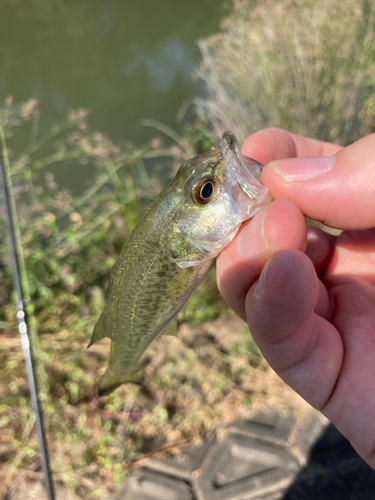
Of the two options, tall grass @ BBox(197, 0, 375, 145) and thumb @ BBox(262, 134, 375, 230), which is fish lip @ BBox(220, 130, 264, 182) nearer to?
thumb @ BBox(262, 134, 375, 230)

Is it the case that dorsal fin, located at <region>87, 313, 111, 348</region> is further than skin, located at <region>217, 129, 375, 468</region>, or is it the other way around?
dorsal fin, located at <region>87, 313, 111, 348</region>

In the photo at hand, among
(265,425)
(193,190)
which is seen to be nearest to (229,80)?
(193,190)

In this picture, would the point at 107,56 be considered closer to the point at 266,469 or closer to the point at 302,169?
the point at 302,169

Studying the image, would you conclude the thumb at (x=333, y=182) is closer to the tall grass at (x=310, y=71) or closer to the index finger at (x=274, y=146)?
the index finger at (x=274, y=146)

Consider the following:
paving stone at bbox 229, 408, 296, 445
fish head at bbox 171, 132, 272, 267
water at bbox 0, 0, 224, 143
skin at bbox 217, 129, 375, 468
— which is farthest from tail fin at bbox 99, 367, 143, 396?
water at bbox 0, 0, 224, 143

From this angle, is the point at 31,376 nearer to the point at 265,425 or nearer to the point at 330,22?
the point at 265,425

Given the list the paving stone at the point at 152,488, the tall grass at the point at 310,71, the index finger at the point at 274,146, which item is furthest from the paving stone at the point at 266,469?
the tall grass at the point at 310,71

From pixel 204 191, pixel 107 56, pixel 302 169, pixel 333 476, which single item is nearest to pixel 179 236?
pixel 204 191
